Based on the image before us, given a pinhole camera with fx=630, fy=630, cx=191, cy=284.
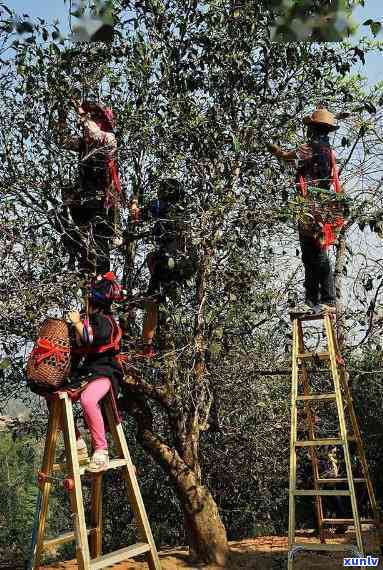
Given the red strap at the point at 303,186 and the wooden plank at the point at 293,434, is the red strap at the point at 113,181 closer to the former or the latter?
the red strap at the point at 303,186

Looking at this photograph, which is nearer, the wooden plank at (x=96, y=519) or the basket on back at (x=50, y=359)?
the basket on back at (x=50, y=359)

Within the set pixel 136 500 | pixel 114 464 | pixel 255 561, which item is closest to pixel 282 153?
pixel 114 464

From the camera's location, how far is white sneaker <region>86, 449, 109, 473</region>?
4805 mm

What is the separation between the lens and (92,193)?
5887 mm

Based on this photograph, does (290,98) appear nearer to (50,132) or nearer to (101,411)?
(50,132)

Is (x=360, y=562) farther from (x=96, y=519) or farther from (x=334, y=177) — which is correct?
(x=334, y=177)

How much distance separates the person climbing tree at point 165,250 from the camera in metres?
5.94

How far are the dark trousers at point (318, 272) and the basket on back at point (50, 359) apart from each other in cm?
266

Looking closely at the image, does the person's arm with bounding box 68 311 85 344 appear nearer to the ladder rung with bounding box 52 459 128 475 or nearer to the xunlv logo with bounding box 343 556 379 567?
the ladder rung with bounding box 52 459 128 475

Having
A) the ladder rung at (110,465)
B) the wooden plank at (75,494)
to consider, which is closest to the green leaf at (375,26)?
the wooden plank at (75,494)

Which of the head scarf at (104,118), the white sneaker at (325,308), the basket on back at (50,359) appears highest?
the head scarf at (104,118)

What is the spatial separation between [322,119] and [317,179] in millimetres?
638

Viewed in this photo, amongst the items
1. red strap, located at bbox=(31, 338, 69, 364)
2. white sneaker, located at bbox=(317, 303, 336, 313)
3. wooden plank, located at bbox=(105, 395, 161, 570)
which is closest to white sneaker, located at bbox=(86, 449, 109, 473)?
wooden plank, located at bbox=(105, 395, 161, 570)

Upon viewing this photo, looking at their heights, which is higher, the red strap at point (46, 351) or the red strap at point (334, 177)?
the red strap at point (334, 177)
